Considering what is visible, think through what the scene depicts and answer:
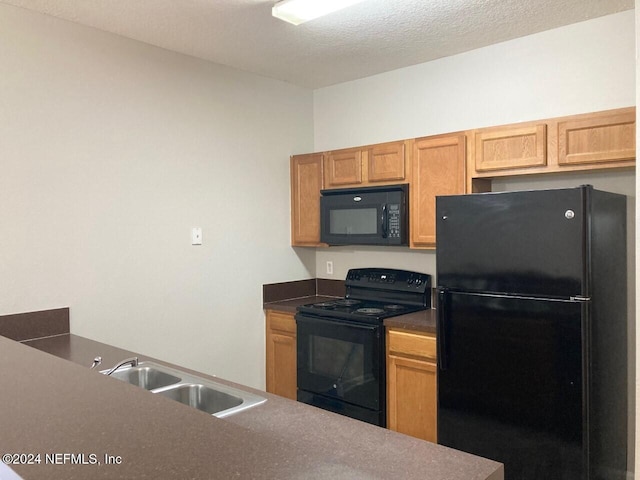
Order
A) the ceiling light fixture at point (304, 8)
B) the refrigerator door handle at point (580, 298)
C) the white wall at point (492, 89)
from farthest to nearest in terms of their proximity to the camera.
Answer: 1. the white wall at point (492, 89)
2. the ceiling light fixture at point (304, 8)
3. the refrigerator door handle at point (580, 298)

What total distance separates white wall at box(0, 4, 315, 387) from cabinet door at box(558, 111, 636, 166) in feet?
6.40

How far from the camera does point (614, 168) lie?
99.3 inches

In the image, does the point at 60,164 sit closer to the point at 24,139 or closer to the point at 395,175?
the point at 24,139

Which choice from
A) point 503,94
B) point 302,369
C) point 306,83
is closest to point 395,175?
point 503,94

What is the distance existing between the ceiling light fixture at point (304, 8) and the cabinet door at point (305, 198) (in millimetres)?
1317

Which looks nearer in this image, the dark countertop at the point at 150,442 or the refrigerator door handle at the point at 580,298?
the dark countertop at the point at 150,442

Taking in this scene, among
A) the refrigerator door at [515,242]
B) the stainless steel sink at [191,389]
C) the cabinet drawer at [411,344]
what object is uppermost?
the refrigerator door at [515,242]

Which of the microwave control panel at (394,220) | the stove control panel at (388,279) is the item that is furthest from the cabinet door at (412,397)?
the microwave control panel at (394,220)

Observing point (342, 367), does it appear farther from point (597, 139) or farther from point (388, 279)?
point (597, 139)

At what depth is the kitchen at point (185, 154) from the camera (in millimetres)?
2590

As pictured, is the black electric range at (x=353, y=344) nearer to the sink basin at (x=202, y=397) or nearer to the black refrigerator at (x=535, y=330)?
the black refrigerator at (x=535, y=330)

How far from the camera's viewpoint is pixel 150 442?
2.43 feet

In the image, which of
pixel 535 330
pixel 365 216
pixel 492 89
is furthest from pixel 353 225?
pixel 535 330

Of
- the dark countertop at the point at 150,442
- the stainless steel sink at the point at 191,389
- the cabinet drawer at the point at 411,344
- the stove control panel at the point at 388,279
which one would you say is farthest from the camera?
the stove control panel at the point at 388,279
